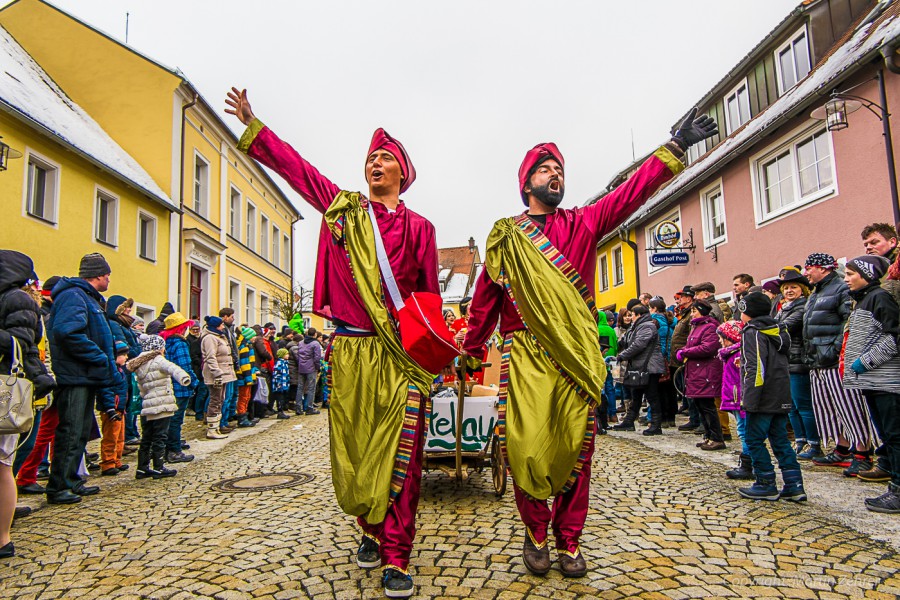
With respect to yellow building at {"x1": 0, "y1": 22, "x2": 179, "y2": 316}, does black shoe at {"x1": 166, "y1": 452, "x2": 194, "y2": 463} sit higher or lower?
lower

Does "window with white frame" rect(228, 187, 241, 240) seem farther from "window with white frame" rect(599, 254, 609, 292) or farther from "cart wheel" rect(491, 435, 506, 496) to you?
"cart wheel" rect(491, 435, 506, 496)

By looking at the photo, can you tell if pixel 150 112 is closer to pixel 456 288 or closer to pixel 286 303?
pixel 286 303

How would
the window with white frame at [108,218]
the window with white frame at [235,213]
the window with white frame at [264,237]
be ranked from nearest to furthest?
the window with white frame at [108,218] < the window with white frame at [235,213] < the window with white frame at [264,237]

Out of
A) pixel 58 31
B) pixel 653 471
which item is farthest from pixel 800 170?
pixel 58 31

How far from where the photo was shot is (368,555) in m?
3.16

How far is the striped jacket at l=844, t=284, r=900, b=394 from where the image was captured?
427 cm

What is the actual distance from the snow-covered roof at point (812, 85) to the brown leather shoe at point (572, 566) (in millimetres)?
8007

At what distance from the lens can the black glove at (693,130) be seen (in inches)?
129

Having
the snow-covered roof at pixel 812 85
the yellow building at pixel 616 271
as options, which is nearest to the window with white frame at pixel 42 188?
the snow-covered roof at pixel 812 85

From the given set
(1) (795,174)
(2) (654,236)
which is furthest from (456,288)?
(1) (795,174)

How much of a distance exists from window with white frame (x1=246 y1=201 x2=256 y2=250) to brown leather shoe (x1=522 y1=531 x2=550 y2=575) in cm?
2374

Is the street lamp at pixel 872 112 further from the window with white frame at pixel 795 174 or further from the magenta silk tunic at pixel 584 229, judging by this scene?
the magenta silk tunic at pixel 584 229

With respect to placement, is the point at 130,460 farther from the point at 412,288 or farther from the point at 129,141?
the point at 129,141

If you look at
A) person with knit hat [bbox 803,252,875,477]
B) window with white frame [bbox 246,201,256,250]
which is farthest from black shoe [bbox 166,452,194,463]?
window with white frame [bbox 246,201,256,250]
